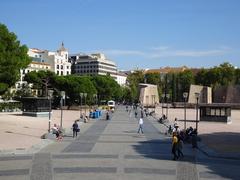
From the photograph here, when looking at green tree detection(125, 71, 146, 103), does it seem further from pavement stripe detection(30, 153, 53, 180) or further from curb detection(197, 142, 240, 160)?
pavement stripe detection(30, 153, 53, 180)

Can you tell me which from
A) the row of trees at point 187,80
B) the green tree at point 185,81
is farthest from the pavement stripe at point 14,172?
the green tree at point 185,81

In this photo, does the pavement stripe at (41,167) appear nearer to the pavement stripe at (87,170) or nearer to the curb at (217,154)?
the pavement stripe at (87,170)

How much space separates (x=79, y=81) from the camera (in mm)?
90625

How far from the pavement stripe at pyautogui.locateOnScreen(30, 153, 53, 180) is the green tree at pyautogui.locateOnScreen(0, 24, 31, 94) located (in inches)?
833

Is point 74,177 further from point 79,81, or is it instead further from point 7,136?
point 79,81

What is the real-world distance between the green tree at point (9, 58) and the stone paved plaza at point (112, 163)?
17629mm

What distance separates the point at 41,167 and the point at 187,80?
137 meters

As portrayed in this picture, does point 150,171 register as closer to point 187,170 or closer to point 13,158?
point 187,170

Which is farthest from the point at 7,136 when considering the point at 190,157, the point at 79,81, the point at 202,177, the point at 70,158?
→ the point at 79,81

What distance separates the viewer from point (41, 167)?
19.2 m

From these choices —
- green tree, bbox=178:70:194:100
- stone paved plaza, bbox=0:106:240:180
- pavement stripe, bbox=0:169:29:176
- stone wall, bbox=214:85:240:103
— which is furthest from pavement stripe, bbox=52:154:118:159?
green tree, bbox=178:70:194:100

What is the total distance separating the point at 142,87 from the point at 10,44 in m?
94.4

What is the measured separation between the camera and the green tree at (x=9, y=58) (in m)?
43.4

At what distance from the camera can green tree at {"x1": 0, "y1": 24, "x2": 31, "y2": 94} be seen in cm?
4338
